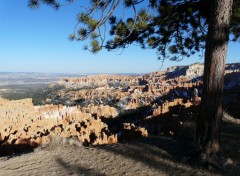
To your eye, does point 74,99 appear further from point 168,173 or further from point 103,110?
point 168,173

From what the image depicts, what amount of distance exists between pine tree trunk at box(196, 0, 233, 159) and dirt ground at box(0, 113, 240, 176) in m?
0.59

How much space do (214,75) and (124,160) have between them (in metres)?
3.15

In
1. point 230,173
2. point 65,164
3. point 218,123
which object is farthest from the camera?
point 65,164

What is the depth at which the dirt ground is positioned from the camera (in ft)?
24.6

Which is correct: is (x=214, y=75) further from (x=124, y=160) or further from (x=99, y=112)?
(x=99, y=112)

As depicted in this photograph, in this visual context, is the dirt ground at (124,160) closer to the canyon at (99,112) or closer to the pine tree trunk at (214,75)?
the pine tree trunk at (214,75)

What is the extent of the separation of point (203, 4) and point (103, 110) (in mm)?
63905

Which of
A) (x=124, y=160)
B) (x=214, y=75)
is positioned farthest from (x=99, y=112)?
(x=214, y=75)

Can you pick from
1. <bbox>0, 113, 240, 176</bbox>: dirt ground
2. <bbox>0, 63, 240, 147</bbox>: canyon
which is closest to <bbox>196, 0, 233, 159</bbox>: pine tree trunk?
<bbox>0, 113, 240, 176</bbox>: dirt ground

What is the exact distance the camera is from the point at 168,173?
286 inches

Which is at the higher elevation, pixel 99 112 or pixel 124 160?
pixel 124 160

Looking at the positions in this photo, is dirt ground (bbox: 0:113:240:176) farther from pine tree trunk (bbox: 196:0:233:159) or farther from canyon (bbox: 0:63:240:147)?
canyon (bbox: 0:63:240:147)

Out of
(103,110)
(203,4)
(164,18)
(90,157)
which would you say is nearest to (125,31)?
(164,18)

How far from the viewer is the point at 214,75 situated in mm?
7746
